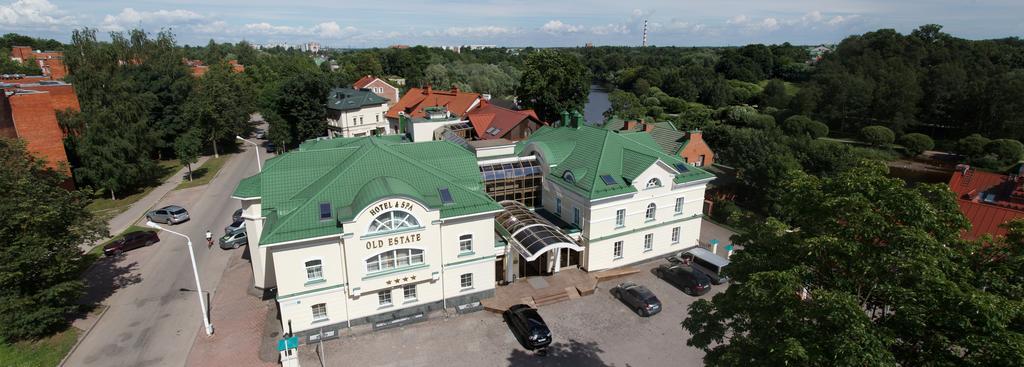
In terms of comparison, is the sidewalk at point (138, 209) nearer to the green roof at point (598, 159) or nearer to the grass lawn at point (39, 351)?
the grass lawn at point (39, 351)

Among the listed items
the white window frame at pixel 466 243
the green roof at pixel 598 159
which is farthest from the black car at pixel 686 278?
the white window frame at pixel 466 243

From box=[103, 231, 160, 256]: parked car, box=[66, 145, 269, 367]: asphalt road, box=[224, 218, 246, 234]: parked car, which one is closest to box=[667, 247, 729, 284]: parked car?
box=[66, 145, 269, 367]: asphalt road

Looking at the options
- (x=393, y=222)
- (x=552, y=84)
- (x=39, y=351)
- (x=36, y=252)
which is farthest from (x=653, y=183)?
(x=39, y=351)

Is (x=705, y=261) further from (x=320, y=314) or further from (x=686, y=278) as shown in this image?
(x=320, y=314)

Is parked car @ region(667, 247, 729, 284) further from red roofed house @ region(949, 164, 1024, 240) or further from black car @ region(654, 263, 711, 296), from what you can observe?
red roofed house @ region(949, 164, 1024, 240)

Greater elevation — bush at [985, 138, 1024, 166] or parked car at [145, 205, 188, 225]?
bush at [985, 138, 1024, 166]
